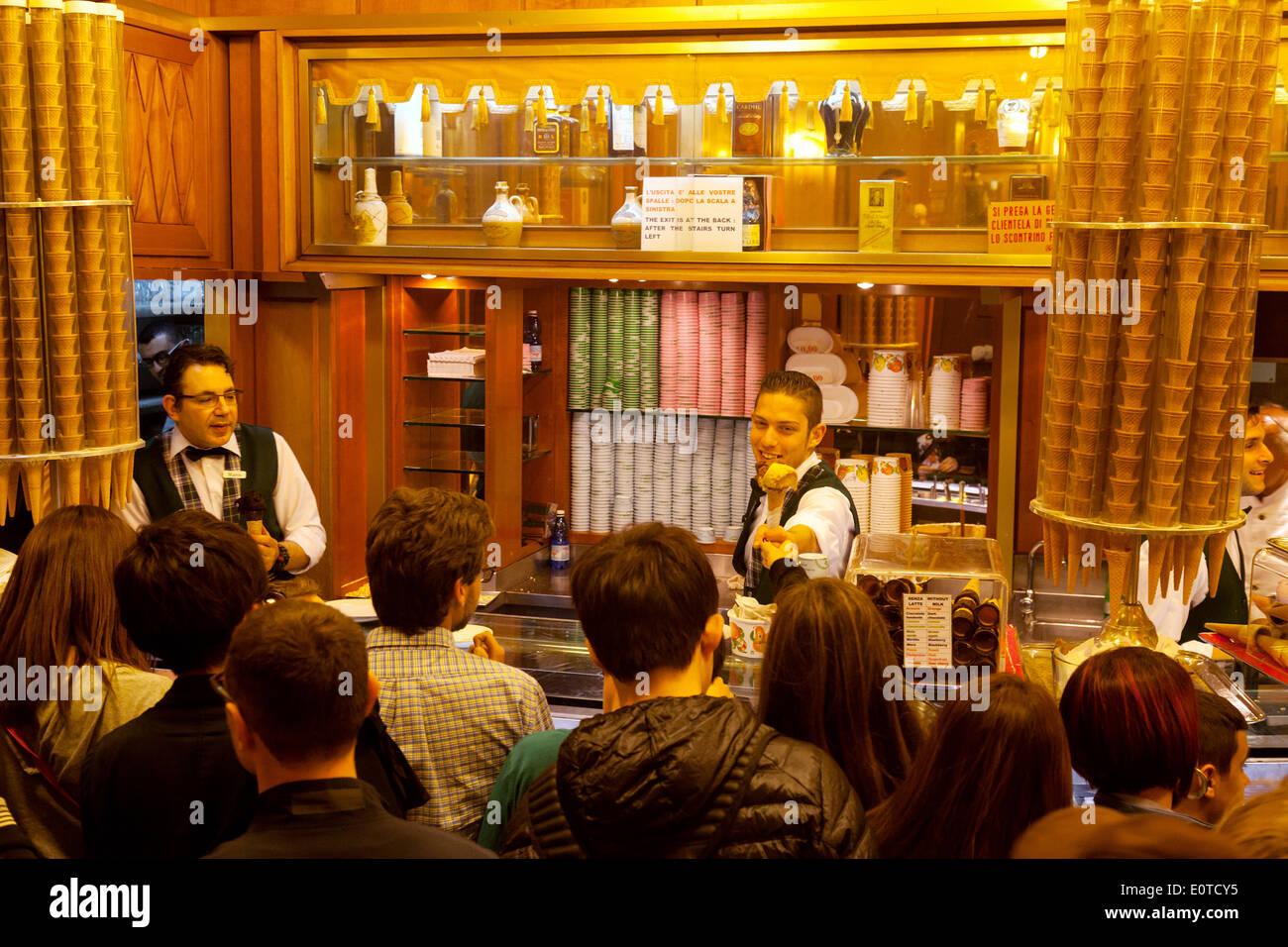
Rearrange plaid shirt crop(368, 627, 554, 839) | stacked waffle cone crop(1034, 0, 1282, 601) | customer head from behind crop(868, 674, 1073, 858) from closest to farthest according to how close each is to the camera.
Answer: customer head from behind crop(868, 674, 1073, 858) → plaid shirt crop(368, 627, 554, 839) → stacked waffle cone crop(1034, 0, 1282, 601)

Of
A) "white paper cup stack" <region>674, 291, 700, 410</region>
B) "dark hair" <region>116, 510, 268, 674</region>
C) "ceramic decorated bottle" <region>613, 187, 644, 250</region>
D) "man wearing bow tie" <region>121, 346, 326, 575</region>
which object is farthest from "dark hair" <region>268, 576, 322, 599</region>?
"white paper cup stack" <region>674, 291, 700, 410</region>

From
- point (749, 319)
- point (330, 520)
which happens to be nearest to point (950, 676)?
point (749, 319)

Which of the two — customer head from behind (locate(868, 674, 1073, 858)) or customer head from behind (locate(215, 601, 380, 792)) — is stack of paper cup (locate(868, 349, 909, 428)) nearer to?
customer head from behind (locate(868, 674, 1073, 858))

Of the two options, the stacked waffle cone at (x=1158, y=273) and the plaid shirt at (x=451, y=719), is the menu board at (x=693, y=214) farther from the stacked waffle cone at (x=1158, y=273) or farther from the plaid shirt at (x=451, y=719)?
the plaid shirt at (x=451, y=719)

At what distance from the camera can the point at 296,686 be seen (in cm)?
159

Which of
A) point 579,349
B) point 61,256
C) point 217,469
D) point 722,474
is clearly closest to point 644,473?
point 722,474

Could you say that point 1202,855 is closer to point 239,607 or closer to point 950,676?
point 950,676

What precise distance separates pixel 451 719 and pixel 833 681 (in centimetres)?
65

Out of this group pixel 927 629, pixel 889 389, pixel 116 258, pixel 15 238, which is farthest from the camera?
pixel 889 389

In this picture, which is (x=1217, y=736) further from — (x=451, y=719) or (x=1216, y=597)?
(x=1216, y=597)

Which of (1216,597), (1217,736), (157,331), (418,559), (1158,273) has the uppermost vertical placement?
(1158,273)

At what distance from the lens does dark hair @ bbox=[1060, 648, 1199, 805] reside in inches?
71.1

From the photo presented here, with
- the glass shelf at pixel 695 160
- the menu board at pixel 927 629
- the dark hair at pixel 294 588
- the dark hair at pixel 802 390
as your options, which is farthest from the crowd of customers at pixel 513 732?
the glass shelf at pixel 695 160

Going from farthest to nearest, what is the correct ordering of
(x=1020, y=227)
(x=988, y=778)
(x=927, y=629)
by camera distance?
(x=1020, y=227)
(x=927, y=629)
(x=988, y=778)
